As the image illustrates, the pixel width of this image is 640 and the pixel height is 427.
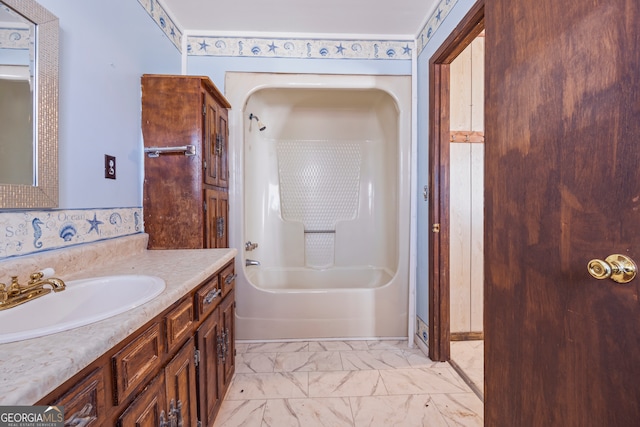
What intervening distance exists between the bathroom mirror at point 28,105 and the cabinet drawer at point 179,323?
0.59 metres

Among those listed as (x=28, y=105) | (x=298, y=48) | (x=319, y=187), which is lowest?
(x=319, y=187)

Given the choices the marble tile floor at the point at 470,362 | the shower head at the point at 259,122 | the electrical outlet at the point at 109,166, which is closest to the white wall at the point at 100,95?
the electrical outlet at the point at 109,166

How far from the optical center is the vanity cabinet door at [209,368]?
43.3 inches

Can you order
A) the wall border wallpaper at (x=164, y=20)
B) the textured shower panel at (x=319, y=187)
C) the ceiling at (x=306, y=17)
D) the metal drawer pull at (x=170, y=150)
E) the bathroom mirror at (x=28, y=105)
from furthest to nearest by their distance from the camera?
the textured shower panel at (x=319, y=187) → the ceiling at (x=306, y=17) → the wall border wallpaper at (x=164, y=20) → the metal drawer pull at (x=170, y=150) → the bathroom mirror at (x=28, y=105)

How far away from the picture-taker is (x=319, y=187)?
2850mm

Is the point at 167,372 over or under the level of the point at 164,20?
under

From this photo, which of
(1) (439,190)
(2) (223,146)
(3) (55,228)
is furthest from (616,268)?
(2) (223,146)

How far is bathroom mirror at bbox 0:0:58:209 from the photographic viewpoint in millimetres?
847

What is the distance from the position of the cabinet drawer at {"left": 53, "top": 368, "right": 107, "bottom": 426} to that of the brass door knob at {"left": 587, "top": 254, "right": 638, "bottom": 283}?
3.64 ft

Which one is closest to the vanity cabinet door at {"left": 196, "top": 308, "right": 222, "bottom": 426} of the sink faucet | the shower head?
the sink faucet

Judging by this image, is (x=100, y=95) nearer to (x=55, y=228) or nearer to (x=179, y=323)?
(x=55, y=228)

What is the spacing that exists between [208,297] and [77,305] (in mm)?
418

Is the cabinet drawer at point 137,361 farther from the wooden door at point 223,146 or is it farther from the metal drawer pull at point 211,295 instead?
the wooden door at point 223,146

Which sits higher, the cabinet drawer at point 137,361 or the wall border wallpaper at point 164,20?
the wall border wallpaper at point 164,20
